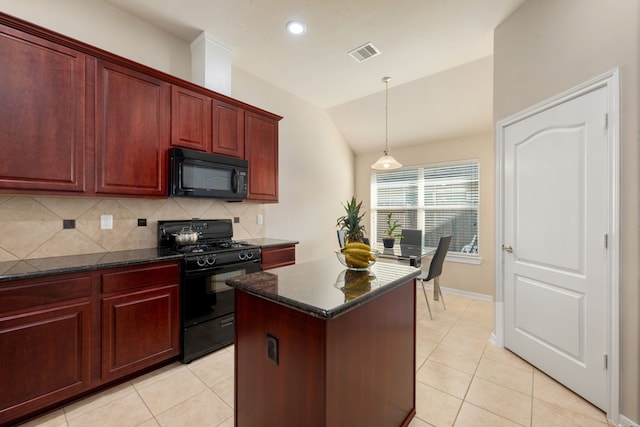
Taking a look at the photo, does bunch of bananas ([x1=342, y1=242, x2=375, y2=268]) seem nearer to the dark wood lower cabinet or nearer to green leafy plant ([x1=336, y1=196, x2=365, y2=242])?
green leafy plant ([x1=336, y1=196, x2=365, y2=242])

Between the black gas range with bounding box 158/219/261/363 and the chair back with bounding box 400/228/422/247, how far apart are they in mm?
2508

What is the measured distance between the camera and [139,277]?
6.64 feet

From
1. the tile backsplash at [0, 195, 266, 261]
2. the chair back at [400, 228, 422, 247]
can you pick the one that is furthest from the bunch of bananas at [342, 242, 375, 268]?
the chair back at [400, 228, 422, 247]

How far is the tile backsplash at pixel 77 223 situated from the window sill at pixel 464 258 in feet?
12.4

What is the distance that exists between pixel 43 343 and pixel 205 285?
102 centimetres

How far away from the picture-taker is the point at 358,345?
3.87ft

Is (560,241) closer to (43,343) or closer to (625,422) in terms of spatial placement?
(625,422)

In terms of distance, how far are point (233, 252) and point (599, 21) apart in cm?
323

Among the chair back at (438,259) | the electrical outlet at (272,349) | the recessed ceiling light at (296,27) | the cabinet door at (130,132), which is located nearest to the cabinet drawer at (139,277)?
the cabinet door at (130,132)

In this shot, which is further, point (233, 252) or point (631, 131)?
point (233, 252)

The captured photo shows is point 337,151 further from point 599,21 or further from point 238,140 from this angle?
point 599,21

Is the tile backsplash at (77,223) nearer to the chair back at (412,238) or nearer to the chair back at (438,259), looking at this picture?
the chair back at (438,259)

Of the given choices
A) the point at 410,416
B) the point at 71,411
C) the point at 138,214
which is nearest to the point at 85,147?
the point at 138,214

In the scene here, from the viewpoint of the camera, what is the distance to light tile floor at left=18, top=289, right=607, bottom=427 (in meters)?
1.67
